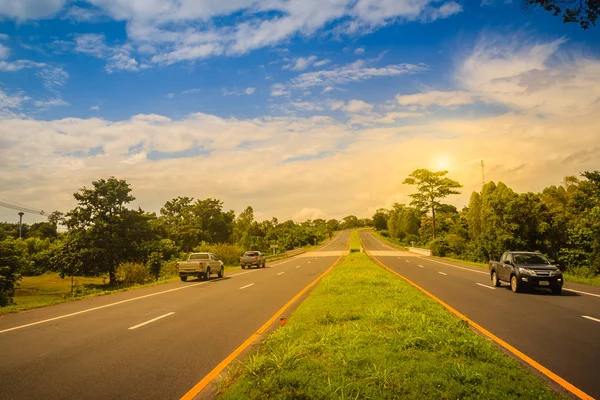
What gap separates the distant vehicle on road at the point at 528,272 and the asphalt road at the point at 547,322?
0.44 meters

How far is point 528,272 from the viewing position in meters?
15.1

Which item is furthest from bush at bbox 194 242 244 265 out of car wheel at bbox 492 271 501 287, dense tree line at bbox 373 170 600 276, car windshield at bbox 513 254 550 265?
car windshield at bbox 513 254 550 265

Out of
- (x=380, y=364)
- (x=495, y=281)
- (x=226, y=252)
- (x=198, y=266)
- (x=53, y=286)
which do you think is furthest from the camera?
(x=53, y=286)

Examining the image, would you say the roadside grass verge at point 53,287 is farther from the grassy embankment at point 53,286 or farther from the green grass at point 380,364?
the green grass at point 380,364

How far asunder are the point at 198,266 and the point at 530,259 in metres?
18.2

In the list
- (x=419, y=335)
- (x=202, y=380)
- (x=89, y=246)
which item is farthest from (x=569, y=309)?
(x=89, y=246)

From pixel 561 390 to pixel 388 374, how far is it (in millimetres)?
2225

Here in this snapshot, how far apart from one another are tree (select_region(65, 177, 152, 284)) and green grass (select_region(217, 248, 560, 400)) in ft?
132

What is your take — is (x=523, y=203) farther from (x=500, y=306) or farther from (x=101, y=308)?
(x=101, y=308)

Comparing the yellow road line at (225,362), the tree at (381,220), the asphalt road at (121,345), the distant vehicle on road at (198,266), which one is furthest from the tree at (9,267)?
the tree at (381,220)

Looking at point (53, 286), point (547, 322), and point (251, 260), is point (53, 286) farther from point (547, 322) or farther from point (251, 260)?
point (547, 322)

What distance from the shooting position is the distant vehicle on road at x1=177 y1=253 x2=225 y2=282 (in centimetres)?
2466

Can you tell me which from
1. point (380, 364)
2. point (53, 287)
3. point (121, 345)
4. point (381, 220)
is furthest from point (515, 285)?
point (381, 220)

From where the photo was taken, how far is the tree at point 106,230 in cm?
4247
